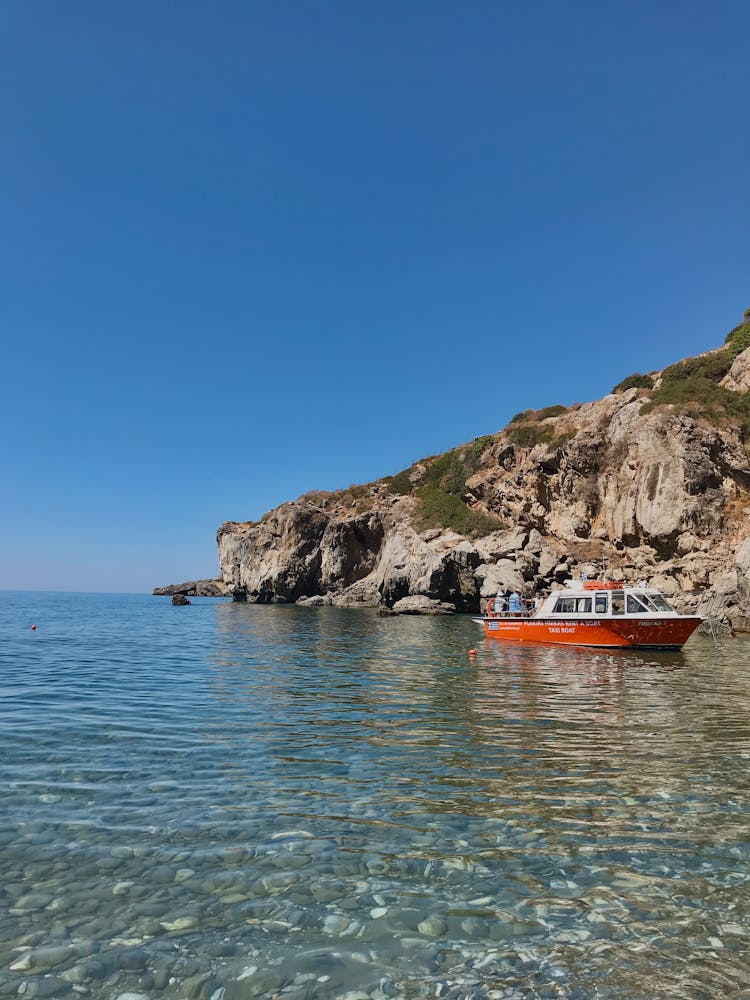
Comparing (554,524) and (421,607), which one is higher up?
(554,524)

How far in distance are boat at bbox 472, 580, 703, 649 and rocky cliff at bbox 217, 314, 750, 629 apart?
1055 cm

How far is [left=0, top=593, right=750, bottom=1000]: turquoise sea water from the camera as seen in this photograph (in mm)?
4680

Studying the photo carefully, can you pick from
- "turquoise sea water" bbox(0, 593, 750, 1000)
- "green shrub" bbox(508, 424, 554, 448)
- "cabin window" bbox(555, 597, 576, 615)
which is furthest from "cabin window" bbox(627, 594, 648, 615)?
"green shrub" bbox(508, 424, 554, 448)

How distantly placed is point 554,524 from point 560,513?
1.23m

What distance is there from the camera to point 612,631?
28.2 m

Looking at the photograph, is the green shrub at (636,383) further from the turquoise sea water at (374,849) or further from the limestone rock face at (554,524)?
the turquoise sea water at (374,849)

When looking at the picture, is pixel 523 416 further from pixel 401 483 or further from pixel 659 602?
pixel 659 602

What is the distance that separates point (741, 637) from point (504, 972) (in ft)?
112

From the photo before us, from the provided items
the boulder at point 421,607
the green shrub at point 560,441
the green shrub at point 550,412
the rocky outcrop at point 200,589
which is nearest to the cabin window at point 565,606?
the boulder at point 421,607

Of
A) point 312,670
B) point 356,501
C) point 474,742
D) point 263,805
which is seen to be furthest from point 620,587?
point 356,501

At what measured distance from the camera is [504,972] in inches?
182

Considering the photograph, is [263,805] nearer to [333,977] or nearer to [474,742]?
[333,977]

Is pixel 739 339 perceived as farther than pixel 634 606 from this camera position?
Yes

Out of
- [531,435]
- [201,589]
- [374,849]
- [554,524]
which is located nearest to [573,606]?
[374,849]
